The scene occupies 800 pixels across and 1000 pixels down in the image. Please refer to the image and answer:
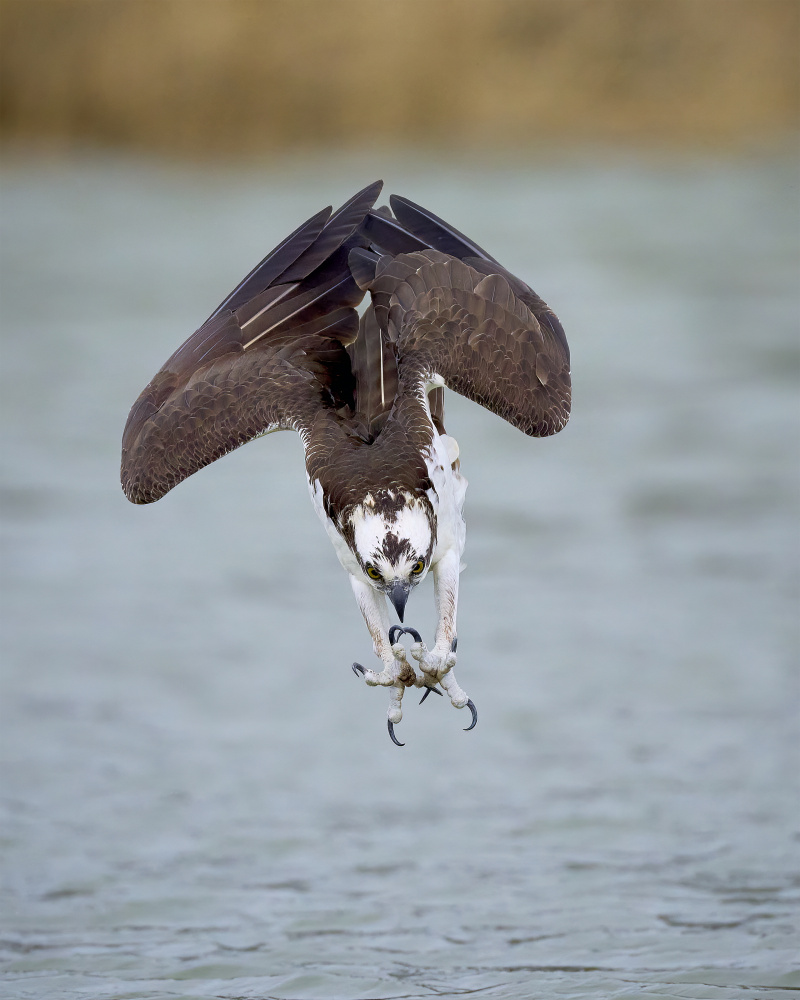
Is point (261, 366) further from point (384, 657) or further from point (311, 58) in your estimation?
point (311, 58)

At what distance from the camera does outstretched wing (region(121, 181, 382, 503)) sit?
13648mm

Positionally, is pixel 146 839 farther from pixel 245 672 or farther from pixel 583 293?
pixel 583 293

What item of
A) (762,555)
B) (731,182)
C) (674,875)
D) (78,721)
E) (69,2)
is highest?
(69,2)

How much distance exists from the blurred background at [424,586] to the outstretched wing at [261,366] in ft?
26.2

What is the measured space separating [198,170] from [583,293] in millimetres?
12216

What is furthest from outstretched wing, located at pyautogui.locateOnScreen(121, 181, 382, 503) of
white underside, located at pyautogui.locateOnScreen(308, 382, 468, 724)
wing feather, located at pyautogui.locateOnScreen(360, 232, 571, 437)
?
white underside, located at pyautogui.locateOnScreen(308, 382, 468, 724)

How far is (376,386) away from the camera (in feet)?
45.8

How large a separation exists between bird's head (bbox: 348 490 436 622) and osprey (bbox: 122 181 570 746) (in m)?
0.01

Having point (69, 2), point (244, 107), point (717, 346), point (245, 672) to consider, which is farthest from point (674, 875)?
point (69, 2)

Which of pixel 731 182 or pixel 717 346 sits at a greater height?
pixel 731 182

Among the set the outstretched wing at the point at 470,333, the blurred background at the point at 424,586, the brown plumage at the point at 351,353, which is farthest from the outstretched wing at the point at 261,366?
the blurred background at the point at 424,586

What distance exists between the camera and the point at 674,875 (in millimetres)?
24594

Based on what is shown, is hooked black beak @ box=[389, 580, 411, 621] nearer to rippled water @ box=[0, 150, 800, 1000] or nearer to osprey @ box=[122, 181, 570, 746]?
osprey @ box=[122, 181, 570, 746]

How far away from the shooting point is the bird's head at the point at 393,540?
11.8 meters
